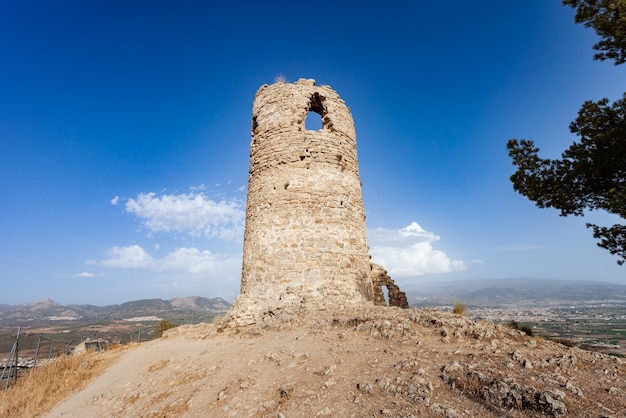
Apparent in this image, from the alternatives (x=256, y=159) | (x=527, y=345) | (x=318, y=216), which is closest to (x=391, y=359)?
(x=527, y=345)

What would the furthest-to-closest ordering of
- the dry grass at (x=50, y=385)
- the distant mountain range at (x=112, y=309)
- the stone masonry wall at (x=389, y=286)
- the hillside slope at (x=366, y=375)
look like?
the distant mountain range at (x=112, y=309)
the stone masonry wall at (x=389, y=286)
the dry grass at (x=50, y=385)
the hillside slope at (x=366, y=375)

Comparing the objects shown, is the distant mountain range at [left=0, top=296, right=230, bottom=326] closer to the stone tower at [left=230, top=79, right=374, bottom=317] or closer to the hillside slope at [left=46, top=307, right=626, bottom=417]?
the stone tower at [left=230, top=79, right=374, bottom=317]

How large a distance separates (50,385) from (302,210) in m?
7.61

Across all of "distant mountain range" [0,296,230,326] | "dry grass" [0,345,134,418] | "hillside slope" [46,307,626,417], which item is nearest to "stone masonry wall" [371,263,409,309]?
"hillside slope" [46,307,626,417]

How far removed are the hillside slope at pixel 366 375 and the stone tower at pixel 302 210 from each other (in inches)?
42.8

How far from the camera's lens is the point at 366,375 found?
4.10 m

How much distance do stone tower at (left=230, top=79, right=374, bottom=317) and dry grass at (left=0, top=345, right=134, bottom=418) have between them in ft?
12.9

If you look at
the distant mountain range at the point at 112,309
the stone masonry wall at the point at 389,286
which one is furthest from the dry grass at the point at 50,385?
the distant mountain range at the point at 112,309

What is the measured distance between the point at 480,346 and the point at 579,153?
24.7ft

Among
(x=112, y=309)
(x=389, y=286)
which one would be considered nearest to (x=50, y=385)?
(x=389, y=286)

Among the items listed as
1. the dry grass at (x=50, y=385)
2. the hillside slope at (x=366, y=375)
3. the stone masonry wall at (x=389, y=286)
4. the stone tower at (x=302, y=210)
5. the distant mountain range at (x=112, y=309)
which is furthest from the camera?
the distant mountain range at (x=112, y=309)

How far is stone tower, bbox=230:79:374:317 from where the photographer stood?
8.25 metres

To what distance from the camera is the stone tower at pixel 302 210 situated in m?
8.25

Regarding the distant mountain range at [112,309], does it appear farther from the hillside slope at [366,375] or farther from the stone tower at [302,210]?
the hillside slope at [366,375]
